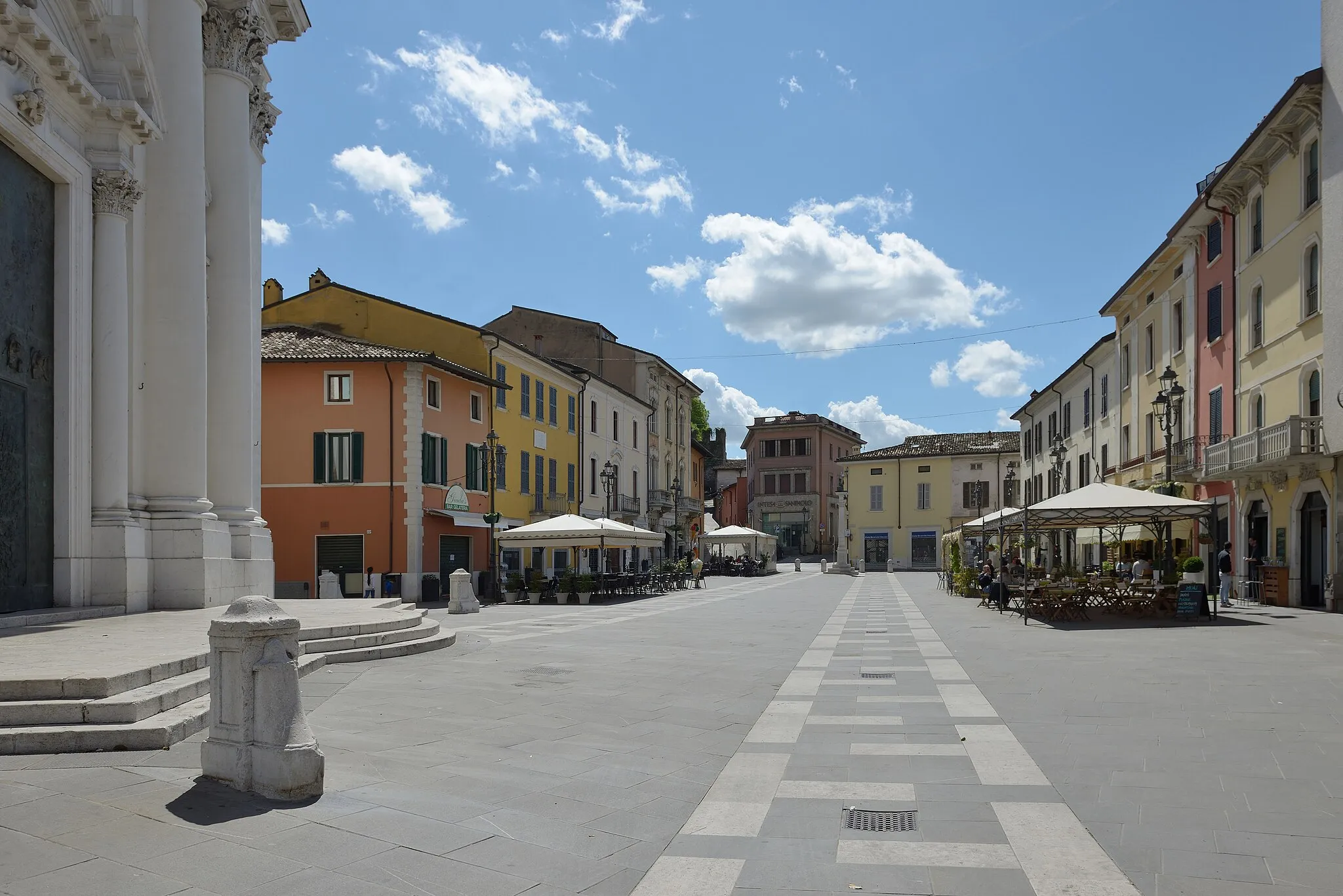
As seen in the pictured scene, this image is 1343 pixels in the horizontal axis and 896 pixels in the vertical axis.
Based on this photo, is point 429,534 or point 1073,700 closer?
point 1073,700

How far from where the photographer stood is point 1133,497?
790 inches

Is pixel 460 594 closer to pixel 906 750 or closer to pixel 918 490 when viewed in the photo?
pixel 906 750

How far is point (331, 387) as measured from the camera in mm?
30625

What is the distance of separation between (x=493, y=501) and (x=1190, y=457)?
2131 cm

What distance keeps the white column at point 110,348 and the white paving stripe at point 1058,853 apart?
1240 cm

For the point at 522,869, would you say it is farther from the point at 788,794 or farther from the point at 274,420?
the point at 274,420

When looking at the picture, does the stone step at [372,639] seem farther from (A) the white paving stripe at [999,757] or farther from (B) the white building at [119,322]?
(A) the white paving stripe at [999,757]

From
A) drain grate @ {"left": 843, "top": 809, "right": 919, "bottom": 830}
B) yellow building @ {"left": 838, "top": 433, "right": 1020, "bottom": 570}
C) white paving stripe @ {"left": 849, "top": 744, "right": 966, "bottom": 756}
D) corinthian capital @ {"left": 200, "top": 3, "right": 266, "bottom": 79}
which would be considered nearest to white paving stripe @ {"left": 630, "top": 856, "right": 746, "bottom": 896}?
drain grate @ {"left": 843, "top": 809, "right": 919, "bottom": 830}

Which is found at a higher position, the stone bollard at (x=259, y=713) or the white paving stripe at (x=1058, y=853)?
the stone bollard at (x=259, y=713)

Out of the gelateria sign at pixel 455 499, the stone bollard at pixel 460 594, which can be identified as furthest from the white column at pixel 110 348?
the gelateria sign at pixel 455 499

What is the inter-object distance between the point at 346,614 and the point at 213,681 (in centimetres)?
916

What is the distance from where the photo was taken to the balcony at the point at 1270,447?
866 inches

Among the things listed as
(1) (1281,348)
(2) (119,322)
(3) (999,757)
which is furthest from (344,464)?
(3) (999,757)

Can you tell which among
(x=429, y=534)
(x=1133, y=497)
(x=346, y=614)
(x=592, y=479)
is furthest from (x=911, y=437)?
(x=346, y=614)
